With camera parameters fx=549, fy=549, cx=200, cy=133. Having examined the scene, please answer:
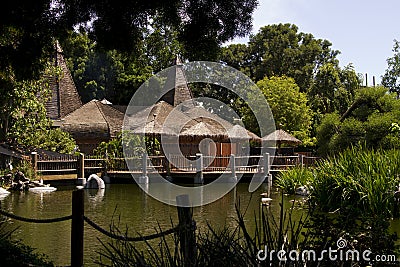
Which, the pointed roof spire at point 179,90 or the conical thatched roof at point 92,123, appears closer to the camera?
the conical thatched roof at point 92,123

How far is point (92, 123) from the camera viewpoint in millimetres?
27109

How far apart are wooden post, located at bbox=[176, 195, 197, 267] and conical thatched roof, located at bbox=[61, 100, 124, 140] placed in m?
23.0

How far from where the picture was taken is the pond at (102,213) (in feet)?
28.8

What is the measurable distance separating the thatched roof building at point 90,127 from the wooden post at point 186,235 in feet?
75.5

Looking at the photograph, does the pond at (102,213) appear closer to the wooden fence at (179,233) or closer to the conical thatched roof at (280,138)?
the wooden fence at (179,233)

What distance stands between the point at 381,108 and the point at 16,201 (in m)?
13.1

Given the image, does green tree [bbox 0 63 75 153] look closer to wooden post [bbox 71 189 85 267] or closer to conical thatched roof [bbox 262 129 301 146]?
conical thatched roof [bbox 262 129 301 146]

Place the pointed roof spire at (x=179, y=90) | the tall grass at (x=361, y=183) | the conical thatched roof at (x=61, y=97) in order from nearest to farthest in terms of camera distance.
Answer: the tall grass at (x=361, y=183) < the conical thatched roof at (x=61, y=97) < the pointed roof spire at (x=179, y=90)

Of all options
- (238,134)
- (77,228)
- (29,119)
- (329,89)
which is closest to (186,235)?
(77,228)

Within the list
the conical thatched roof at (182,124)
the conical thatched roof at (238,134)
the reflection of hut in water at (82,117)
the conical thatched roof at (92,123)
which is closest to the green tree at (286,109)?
the conical thatched roof at (182,124)

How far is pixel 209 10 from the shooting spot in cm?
576

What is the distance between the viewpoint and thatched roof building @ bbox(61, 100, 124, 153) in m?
26.8

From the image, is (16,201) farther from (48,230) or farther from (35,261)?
(35,261)

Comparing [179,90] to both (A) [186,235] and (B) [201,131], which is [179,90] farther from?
(A) [186,235]
